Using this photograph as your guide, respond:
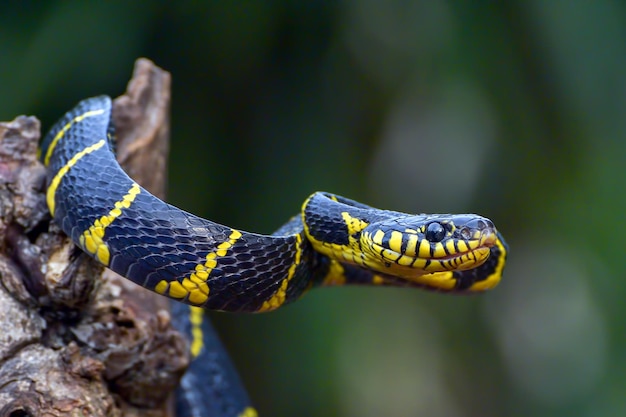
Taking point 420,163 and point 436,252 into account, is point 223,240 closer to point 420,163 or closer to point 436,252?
point 436,252

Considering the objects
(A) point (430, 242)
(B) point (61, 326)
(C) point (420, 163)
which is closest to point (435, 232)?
(A) point (430, 242)

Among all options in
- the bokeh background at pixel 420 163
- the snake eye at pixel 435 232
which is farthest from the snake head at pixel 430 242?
the bokeh background at pixel 420 163

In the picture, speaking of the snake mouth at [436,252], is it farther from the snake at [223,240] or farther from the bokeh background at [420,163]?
the bokeh background at [420,163]

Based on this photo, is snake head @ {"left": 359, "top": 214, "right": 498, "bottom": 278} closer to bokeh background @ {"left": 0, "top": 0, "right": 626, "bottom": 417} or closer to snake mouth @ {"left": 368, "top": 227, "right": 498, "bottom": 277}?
snake mouth @ {"left": 368, "top": 227, "right": 498, "bottom": 277}

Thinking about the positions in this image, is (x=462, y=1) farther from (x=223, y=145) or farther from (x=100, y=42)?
(x=100, y=42)

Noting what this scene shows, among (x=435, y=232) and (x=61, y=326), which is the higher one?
(x=435, y=232)

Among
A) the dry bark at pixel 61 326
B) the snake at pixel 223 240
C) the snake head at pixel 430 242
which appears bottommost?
the dry bark at pixel 61 326

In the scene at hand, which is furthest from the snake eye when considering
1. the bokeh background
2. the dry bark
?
the bokeh background

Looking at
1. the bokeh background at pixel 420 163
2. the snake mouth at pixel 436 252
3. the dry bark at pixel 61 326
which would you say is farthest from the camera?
the bokeh background at pixel 420 163
